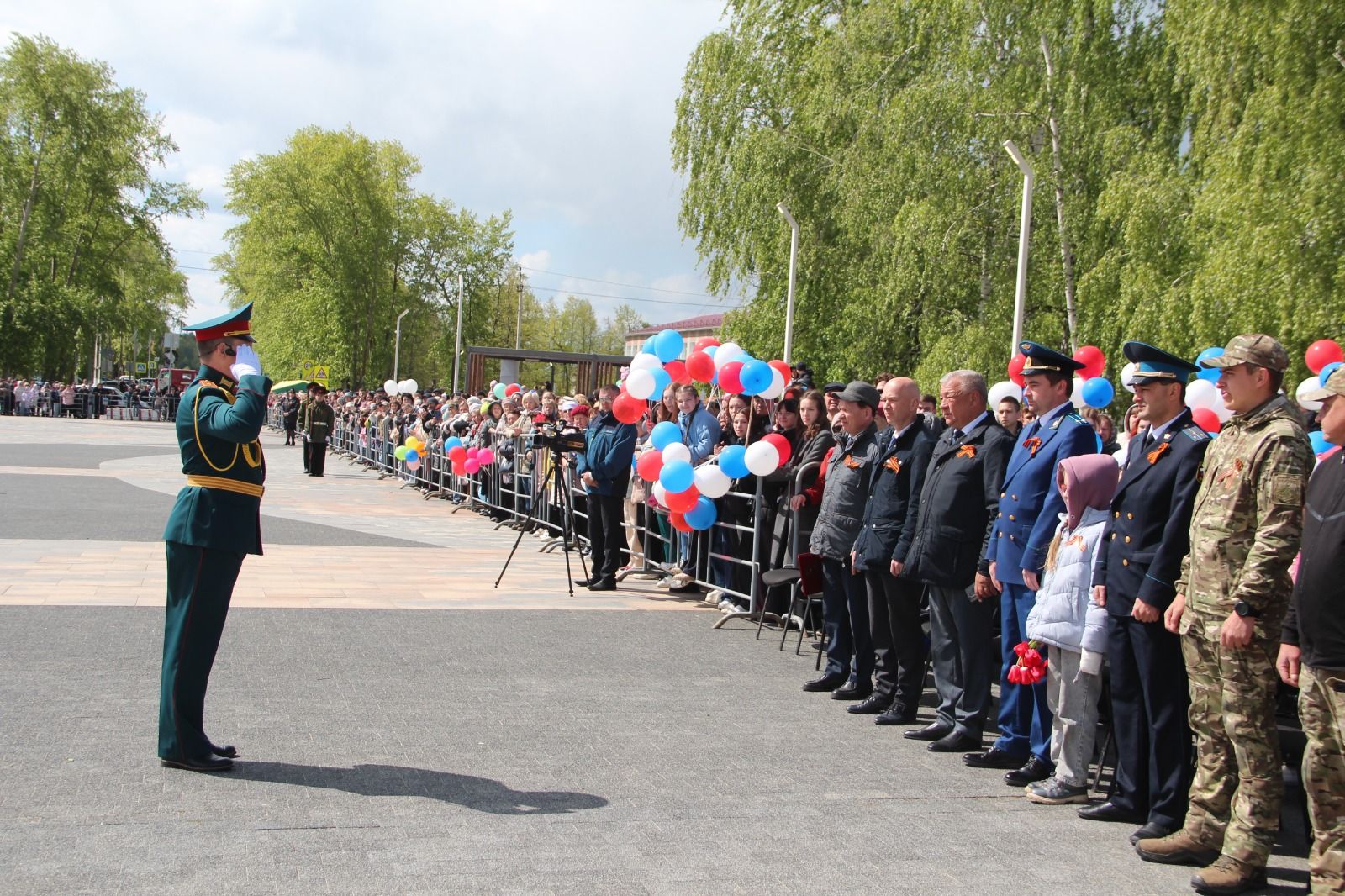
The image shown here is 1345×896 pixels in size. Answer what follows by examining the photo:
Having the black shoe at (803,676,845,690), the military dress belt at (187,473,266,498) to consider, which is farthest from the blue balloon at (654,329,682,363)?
the military dress belt at (187,473,266,498)

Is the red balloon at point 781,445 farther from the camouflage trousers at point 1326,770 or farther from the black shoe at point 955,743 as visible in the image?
the camouflage trousers at point 1326,770

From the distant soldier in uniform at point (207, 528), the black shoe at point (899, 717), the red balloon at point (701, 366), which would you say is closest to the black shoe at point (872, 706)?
the black shoe at point (899, 717)

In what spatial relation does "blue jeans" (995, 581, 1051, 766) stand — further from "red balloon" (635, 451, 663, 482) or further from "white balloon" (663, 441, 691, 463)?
"red balloon" (635, 451, 663, 482)

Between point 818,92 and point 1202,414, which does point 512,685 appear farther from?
point 818,92

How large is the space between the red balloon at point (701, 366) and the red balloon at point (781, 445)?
6.16ft

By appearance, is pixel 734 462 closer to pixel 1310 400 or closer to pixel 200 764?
pixel 1310 400

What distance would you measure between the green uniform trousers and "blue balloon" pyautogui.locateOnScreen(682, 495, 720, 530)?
5.53m

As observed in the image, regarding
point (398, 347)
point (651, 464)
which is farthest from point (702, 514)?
point (398, 347)

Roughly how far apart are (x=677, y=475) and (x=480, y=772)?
15.7 ft

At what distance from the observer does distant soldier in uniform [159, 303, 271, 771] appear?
5598mm

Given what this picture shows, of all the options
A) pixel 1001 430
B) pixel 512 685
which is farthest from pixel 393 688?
pixel 1001 430

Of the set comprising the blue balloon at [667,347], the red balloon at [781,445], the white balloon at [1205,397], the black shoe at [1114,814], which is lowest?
the black shoe at [1114,814]

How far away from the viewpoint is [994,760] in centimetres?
639

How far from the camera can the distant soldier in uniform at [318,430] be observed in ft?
87.0
